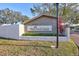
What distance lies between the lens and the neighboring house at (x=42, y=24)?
Result: 955 cm

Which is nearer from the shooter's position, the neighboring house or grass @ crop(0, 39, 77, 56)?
grass @ crop(0, 39, 77, 56)

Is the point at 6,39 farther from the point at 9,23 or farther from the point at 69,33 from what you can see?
the point at 69,33

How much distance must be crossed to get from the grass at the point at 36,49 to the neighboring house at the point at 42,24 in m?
1.45

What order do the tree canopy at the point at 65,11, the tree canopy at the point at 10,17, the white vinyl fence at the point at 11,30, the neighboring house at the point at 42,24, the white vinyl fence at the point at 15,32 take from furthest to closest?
the neighboring house at the point at 42,24 < the white vinyl fence at the point at 11,30 < the tree canopy at the point at 10,17 < the white vinyl fence at the point at 15,32 < the tree canopy at the point at 65,11

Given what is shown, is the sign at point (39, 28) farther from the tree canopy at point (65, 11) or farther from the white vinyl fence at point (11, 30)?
the tree canopy at point (65, 11)

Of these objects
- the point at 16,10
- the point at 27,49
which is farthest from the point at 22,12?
the point at 27,49

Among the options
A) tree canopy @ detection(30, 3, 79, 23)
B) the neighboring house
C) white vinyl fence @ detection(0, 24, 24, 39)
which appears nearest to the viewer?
tree canopy @ detection(30, 3, 79, 23)

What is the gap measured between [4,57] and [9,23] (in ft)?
9.60

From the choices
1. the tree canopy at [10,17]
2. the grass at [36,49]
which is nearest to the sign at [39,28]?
Answer: the tree canopy at [10,17]

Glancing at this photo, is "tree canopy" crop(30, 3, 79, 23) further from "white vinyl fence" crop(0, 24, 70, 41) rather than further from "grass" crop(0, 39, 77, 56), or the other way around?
"grass" crop(0, 39, 77, 56)

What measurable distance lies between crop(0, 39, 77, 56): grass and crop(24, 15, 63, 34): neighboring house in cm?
145

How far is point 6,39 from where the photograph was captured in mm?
8914

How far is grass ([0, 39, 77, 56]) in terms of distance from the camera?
7.38 meters

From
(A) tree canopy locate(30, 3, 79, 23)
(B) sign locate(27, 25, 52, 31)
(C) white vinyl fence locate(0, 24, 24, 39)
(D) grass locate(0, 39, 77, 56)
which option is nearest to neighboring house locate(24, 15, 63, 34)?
(B) sign locate(27, 25, 52, 31)
